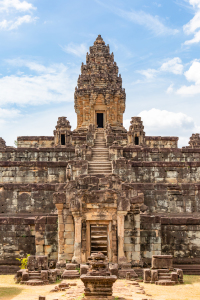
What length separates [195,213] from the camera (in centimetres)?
2130

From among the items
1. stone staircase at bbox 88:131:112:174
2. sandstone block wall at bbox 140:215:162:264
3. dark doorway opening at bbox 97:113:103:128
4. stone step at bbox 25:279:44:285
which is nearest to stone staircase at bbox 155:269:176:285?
sandstone block wall at bbox 140:215:162:264

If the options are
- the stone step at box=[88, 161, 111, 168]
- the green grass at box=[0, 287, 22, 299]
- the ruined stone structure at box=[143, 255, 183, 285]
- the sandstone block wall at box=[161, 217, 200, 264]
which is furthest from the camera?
the stone step at box=[88, 161, 111, 168]

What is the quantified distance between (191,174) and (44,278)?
12763 mm

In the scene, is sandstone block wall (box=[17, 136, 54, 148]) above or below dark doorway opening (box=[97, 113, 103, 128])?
below

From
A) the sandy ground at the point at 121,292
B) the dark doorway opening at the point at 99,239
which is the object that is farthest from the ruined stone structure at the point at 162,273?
the dark doorway opening at the point at 99,239

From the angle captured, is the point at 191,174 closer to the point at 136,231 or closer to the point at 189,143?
the point at 136,231

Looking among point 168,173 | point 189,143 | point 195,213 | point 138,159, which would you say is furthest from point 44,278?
point 189,143

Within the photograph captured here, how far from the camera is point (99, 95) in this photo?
3497cm

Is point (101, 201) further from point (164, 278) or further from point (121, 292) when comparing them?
point (121, 292)

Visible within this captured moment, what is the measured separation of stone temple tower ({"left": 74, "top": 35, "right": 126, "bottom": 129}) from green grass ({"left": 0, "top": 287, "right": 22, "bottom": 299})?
71.1 feet

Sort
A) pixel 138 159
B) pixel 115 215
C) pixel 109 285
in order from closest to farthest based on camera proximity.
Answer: pixel 109 285, pixel 115 215, pixel 138 159

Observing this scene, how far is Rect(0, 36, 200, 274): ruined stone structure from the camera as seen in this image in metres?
15.2

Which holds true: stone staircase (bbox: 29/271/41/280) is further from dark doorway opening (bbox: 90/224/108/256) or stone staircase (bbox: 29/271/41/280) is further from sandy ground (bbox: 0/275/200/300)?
dark doorway opening (bbox: 90/224/108/256)

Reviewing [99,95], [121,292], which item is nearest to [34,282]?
[121,292]
